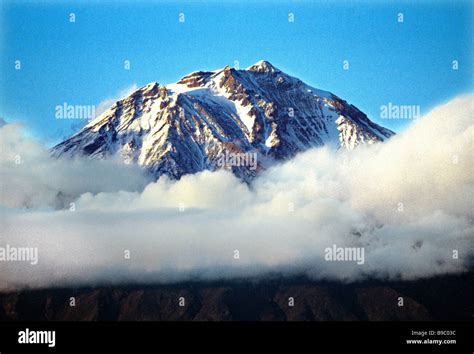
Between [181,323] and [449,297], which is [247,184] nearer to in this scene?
[181,323]

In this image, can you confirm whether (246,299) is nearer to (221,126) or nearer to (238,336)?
(221,126)

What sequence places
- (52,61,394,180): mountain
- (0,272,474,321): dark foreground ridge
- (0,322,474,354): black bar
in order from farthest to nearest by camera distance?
1. (0,272,474,321): dark foreground ridge
2. (52,61,394,180): mountain
3. (0,322,474,354): black bar

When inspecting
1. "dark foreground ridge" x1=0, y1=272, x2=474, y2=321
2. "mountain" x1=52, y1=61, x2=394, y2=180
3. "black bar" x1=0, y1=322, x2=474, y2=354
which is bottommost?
"dark foreground ridge" x1=0, y1=272, x2=474, y2=321

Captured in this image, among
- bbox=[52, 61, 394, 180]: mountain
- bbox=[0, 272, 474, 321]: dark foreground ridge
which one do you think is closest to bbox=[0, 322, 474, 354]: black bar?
bbox=[52, 61, 394, 180]: mountain

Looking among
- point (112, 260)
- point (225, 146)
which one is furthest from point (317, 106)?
point (112, 260)

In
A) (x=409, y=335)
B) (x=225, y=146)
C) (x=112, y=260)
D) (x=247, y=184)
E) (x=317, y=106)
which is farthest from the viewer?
(x=317, y=106)

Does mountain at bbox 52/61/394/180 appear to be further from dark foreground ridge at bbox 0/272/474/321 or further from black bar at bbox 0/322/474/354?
black bar at bbox 0/322/474/354

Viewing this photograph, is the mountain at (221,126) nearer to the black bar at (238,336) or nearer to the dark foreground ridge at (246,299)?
the dark foreground ridge at (246,299)
